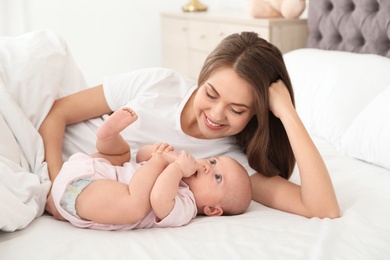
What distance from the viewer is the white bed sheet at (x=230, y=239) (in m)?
1.20

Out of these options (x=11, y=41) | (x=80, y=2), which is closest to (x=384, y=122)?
(x=11, y=41)

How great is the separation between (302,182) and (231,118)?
274 millimetres

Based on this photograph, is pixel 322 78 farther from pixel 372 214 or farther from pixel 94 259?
pixel 94 259

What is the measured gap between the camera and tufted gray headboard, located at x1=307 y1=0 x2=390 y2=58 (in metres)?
2.55

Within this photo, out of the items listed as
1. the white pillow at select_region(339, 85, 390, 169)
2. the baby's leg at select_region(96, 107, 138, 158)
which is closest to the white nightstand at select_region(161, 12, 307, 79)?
the white pillow at select_region(339, 85, 390, 169)

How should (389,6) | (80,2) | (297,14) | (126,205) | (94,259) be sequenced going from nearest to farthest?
1. (94,259)
2. (126,205)
3. (389,6)
4. (297,14)
5. (80,2)

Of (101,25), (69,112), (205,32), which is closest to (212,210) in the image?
(69,112)

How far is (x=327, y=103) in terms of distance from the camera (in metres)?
2.24

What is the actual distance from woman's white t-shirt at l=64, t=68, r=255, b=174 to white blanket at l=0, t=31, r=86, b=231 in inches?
6.4

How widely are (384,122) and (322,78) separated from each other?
0.55m

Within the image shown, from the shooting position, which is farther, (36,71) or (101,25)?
(101,25)

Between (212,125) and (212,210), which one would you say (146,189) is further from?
(212,125)

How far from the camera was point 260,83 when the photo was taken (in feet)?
5.03

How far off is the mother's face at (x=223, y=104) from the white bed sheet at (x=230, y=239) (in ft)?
0.88
